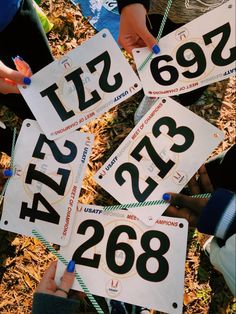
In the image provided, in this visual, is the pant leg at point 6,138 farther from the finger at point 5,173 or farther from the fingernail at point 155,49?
the fingernail at point 155,49

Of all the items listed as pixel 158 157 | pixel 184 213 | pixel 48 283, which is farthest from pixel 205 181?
pixel 48 283

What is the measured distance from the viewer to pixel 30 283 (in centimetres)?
171

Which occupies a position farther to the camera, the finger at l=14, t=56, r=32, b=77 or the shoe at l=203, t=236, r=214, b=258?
the shoe at l=203, t=236, r=214, b=258

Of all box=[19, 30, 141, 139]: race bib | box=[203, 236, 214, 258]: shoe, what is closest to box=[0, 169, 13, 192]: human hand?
box=[19, 30, 141, 139]: race bib

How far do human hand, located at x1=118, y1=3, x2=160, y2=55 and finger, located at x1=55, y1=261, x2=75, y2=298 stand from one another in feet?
2.50

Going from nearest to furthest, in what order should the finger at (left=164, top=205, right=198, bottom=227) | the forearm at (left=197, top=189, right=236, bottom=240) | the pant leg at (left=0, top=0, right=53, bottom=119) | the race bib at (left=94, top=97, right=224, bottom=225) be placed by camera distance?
the forearm at (left=197, top=189, right=236, bottom=240)
the race bib at (left=94, top=97, right=224, bottom=225)
the finger at (left=164, top=205, right=198, bottom=227)
the pant leg at (left=0, top=0, right=53, bottom=119)

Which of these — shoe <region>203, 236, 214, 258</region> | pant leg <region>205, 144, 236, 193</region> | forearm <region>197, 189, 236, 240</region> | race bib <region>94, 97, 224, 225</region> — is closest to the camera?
forearm <region>197, 189, 236, 240</region>

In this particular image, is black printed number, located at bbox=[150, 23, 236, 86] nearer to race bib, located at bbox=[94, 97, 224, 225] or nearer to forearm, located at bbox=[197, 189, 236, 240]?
race bib, located at bbox=[94, 97, 224, 225]

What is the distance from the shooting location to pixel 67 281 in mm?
Answer: 1061

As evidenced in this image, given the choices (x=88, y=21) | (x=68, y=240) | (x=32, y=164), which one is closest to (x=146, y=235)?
(x=68, y=240)

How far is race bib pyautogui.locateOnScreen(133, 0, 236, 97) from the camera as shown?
108 centimetres

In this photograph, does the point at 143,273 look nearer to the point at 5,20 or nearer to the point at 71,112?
the point at 71,112

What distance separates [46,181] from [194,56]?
62 centimetres

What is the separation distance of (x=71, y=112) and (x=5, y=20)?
53 cm
